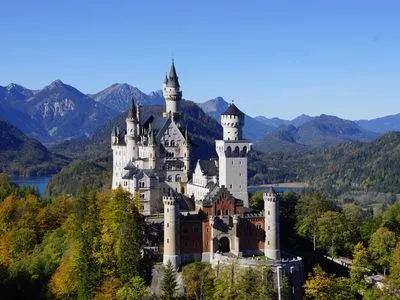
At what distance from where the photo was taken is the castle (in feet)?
264

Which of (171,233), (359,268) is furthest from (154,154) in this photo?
(359,268)

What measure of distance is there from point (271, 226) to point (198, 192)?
15.7 m

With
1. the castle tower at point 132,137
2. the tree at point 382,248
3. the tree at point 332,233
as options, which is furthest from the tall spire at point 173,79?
the tree at point 382,248

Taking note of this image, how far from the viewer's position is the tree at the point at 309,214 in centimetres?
10006

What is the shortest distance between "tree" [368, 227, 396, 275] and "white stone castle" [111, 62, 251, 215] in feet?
64.9

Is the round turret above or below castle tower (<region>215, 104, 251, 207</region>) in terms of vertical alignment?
above

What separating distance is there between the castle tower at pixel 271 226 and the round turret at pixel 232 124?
10.1 meters

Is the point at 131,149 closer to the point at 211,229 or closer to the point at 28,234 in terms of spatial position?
the point at 28,234

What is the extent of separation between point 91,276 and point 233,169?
76.1 feet

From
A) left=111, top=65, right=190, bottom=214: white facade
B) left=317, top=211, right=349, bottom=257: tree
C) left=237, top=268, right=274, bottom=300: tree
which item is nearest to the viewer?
left=237, top=268, right=274, bottom=300: tree

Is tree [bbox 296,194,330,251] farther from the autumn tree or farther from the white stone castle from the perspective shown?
the white stone castle

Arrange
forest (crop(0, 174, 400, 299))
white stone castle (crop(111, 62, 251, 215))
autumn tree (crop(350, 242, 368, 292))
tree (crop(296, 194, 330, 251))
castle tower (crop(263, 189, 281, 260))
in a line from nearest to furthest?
forest (crop(0, 174, 400, 299)), castle tower (crop(263, 189, 281, 260)), autumn tree (crop(350, 242, 368, 292)), white stone castle (crop(111, 62, 251, 215)), tree (crop(296, 194, 330, 251))

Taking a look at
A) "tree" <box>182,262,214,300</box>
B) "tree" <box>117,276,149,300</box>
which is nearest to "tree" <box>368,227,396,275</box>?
"tree" <box>182,262,214,300</box>

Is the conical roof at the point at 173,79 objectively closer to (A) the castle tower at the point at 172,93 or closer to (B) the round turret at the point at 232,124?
(A) the castle tower at the point at 172,93
